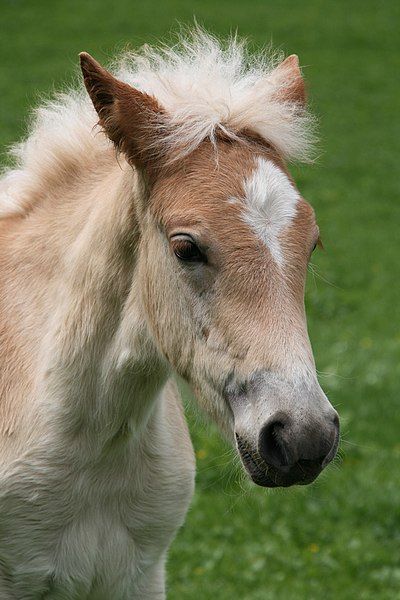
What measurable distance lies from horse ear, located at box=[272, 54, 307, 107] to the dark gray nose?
1.38 meters

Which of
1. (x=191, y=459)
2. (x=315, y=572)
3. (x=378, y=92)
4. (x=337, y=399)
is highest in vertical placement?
(x=191, y=459)

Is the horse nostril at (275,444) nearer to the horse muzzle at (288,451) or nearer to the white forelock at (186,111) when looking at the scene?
the horse muzzle at (288,451)

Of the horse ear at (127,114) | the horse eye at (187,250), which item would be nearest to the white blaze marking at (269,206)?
the horse eye at (187,250)

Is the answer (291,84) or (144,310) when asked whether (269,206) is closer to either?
(144,310)

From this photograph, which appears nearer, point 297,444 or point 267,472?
point 297,444

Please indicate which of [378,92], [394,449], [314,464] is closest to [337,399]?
[394,449]

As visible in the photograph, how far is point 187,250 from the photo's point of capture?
3.39 meters

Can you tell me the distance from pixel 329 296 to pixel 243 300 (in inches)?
401

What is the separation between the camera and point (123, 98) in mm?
3508

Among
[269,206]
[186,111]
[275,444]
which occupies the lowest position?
[275,444]

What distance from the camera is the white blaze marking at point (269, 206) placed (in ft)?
10.8

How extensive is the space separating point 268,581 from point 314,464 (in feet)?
11.4

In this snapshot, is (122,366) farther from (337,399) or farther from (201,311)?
(337,399)

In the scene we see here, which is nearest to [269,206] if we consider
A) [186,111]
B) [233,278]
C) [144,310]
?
[233,278]
